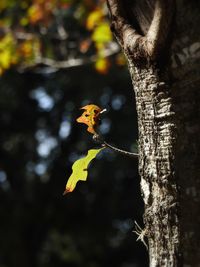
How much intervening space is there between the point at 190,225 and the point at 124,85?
34.9 ft

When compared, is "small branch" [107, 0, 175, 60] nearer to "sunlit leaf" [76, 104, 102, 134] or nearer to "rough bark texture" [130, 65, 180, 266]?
"rough bark texture" [130, 65, 180, 266]

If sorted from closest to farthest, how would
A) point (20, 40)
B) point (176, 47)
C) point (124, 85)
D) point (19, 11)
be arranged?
point (176, 47), point (20, 40), point (19, 11), point (124, 85)

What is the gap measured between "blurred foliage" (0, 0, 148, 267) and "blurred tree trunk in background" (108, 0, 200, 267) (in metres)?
9.53

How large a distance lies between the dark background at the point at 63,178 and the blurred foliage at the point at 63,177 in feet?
0.07

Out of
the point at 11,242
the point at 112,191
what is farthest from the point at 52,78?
the point at 11,242

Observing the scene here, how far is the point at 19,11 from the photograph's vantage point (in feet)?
32.0

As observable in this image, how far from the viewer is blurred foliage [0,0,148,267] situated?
12117 millimetres

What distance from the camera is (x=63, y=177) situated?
43.2 feet

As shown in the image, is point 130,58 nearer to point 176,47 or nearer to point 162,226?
point 176,47

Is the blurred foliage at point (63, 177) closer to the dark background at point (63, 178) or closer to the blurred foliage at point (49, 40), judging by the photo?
the dark background at point (63, 178)

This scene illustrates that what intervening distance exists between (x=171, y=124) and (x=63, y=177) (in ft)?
38.2

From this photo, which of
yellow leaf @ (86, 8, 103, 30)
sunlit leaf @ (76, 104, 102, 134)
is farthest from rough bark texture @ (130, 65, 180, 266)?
yellow leaf @ (86, 8, 103, 30)

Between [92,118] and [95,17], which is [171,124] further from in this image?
[95,17]

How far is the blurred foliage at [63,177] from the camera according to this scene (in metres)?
12.1
